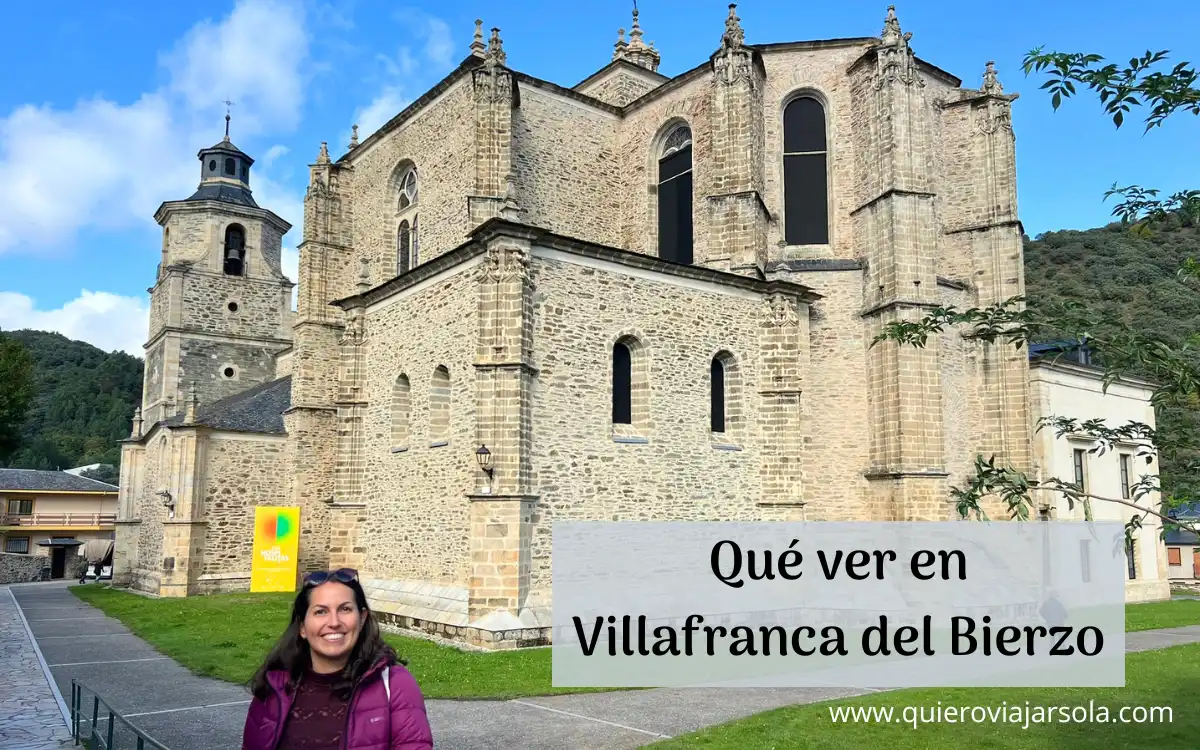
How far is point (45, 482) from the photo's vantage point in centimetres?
4478

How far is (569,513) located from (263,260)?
2595cm

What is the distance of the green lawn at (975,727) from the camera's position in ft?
28.0

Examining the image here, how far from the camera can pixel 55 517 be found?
4444 centimetres

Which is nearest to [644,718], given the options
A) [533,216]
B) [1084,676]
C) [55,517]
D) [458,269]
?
[1084,676]

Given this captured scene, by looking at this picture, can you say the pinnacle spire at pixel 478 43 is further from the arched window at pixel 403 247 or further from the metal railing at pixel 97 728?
the metal railing at pixel 97 728

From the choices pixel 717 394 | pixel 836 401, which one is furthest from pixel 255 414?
pixel 836 401

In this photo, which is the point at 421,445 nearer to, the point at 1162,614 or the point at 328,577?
the point at 328,577

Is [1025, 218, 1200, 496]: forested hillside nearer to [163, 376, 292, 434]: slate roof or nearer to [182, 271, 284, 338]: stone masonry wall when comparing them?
[163, 376, 292, 434]: slate roof

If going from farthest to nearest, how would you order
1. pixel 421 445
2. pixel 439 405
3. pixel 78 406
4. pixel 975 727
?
pixel 78 406 < pixel 421 445 < pixel 439 405 < pixel 975 727

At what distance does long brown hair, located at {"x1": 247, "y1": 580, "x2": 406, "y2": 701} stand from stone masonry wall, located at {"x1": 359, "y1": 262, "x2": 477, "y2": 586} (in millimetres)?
12081

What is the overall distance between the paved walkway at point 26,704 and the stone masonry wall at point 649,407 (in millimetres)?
7215

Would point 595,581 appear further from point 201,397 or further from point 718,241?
point 201,397

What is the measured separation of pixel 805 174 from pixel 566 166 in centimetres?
578

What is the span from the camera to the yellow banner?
76.0 ft
